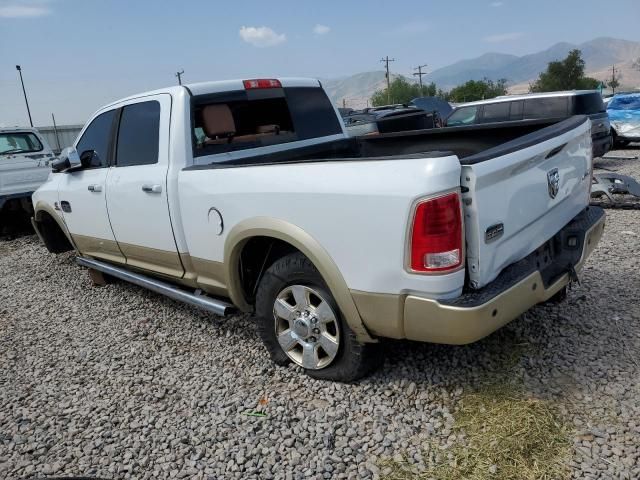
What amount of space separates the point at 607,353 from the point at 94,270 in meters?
4.76

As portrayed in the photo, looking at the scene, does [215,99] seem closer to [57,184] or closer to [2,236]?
[57,184]

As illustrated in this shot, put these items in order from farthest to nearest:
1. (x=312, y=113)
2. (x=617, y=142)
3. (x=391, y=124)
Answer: (x=617, y=142), (x=391, y=124), (x=312, y=113)

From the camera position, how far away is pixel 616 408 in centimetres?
→ 266

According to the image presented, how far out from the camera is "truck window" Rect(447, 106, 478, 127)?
11.5 metres

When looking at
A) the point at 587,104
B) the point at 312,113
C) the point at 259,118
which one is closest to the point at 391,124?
the point at 587,104

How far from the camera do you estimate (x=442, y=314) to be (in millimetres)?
2371

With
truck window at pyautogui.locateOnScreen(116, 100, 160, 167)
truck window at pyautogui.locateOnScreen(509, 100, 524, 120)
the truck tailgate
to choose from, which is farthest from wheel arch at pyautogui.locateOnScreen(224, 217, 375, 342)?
truck window at pyautogui.locateOnScreen(509, 100, 524, 120)

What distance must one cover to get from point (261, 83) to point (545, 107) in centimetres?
792

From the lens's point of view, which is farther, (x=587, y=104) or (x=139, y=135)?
(x=587, y=104)

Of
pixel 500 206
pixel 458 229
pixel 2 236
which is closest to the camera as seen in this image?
pixel 458 229

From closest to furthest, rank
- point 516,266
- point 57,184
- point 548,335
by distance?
point 516,266 < point 548,335 < point 57,184

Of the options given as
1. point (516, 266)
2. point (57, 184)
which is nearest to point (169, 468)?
point (516, 266)

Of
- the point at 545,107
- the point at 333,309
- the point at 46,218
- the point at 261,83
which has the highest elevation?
the point at 261,83

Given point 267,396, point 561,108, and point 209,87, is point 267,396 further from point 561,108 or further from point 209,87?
point 561,108
